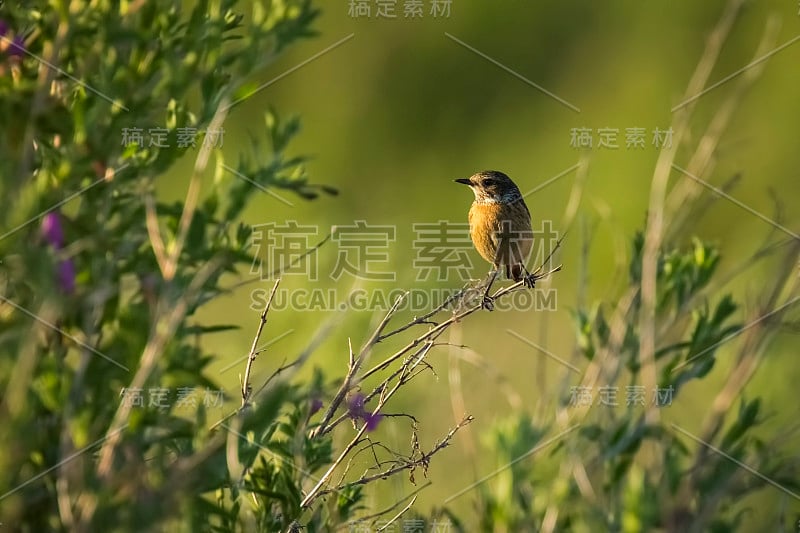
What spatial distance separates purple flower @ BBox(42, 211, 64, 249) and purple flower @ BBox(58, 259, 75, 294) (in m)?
0.07

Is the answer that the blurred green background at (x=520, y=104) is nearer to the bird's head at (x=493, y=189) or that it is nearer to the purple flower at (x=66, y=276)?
the bird's head at (x=493, y=189)

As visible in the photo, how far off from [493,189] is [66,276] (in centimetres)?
391

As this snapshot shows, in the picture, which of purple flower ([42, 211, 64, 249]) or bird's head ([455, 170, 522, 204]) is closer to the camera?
purple flower ([42, 211, 64, 249])

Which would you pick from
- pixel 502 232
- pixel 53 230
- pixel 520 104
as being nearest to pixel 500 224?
pixel 502 232

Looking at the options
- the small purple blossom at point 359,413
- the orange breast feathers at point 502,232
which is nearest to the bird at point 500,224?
the orange breast feathers at point 502,232

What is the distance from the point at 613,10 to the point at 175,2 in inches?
411

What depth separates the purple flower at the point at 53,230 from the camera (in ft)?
7.36

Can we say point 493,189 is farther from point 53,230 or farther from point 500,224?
point 53,230

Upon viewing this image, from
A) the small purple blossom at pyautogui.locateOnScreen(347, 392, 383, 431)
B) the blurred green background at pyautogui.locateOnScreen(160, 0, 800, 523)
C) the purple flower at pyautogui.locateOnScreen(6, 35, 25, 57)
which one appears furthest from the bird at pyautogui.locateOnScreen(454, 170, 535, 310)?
the blurred green background at pyautogui.locateOnScreen(160, 0, 800, 523)

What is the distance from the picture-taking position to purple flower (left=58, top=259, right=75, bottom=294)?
2.17 metres

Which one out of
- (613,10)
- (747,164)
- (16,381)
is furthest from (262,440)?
(613,10)

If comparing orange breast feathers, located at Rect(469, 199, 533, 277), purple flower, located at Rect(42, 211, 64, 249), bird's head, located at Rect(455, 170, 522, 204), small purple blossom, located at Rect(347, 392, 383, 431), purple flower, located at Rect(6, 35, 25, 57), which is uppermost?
purple flower, located at Rect(6, 35, 25, 57)

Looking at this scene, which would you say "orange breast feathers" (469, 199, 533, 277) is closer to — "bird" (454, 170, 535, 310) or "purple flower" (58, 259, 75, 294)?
"bird" (454, 170, 535, 310)

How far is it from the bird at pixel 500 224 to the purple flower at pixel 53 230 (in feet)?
10.9
